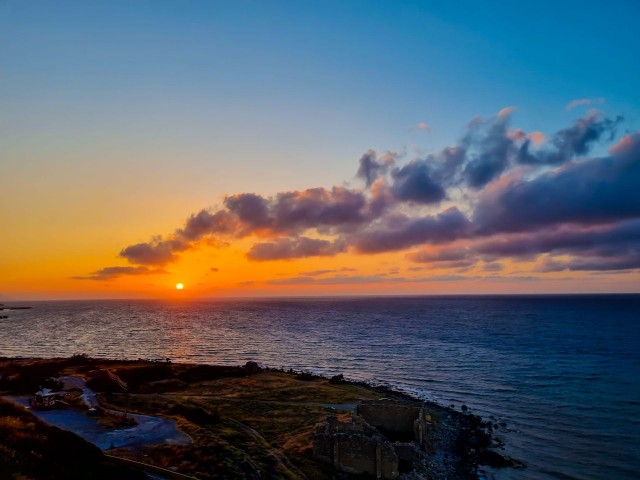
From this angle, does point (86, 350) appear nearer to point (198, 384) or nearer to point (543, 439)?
point (198, 384)

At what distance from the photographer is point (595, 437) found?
49.4 meters

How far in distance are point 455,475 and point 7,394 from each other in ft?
171

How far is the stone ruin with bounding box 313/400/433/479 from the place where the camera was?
34719 millimetres

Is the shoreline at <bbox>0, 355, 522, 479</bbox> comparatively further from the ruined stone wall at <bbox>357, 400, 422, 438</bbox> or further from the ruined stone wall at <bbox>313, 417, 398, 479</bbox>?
the ruined stone wall at <bbox>313, 417, 398, 479</bbox>

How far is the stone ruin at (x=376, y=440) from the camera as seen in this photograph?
3472cm

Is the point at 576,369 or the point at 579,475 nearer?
the point at 579,475

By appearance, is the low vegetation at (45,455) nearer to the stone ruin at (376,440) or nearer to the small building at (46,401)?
the stone ruin at (376,440)

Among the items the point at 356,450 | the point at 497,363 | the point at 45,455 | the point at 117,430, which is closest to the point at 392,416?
the point at 356,450

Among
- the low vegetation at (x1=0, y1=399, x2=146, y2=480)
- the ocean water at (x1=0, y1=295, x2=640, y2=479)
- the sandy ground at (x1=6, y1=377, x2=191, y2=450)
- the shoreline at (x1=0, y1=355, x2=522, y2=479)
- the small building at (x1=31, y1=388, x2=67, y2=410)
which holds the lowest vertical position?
the ocean water at (x1=0, y1=295, x2=640, y2=479)

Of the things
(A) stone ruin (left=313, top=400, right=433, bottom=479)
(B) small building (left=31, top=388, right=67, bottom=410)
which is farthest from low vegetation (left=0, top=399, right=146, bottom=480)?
(B) small building (left=31, top=388, right=67, bottom=410)

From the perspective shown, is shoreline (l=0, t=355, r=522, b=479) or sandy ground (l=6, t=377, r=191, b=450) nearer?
sandy ground (l=6, t=377, r=191, b=450)

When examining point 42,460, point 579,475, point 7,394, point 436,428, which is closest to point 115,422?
point 42,460

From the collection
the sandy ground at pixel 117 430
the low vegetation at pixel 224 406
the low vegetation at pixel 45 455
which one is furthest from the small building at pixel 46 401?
the low vegetation at pixel 45 455

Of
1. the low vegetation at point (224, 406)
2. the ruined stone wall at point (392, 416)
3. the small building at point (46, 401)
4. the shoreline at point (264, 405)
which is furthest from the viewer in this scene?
the small building at point (46, 401)
